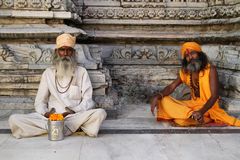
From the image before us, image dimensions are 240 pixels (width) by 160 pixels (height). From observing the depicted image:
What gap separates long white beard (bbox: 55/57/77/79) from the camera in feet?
15.1

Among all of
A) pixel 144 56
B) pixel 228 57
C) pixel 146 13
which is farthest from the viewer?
pixel 146 13

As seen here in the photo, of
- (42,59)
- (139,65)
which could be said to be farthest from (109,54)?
(42,59)

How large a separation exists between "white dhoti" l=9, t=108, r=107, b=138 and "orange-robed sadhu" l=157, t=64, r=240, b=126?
1108 millimetres

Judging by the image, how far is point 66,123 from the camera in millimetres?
4316

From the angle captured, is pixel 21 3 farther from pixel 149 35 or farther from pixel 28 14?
pixel 149 35

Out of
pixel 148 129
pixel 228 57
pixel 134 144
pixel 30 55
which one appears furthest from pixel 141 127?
pixel 228 57

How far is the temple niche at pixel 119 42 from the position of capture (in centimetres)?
528

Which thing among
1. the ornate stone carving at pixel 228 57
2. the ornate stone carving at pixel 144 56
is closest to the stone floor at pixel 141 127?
the ornate stone carving at pixel 228 57

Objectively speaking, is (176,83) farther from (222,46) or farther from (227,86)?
(222,46)

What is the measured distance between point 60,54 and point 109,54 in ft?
7.39

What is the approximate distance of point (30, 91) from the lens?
530cm

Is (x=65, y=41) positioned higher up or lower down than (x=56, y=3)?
lower down

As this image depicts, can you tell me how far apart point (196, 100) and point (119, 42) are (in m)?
2.37

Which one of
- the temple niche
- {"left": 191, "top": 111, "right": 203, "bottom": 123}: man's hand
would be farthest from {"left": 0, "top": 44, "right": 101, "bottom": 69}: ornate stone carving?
{"left": 191, "top": 111, "right": 203, "bottom": 123}: man's hand
